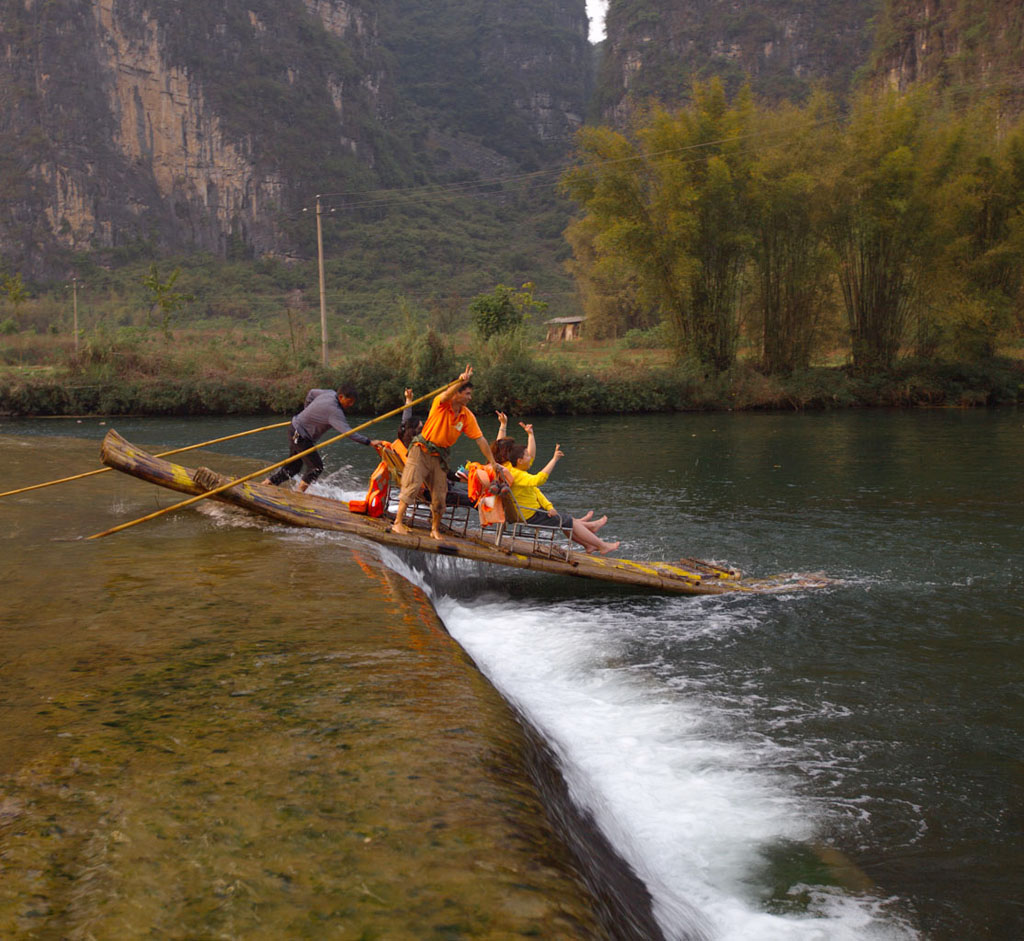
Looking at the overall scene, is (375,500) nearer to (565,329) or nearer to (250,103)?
(565,329)

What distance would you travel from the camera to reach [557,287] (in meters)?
88.6

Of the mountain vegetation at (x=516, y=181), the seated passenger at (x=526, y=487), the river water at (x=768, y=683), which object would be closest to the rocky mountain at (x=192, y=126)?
the mountain vegetation at (x=516, y=181)

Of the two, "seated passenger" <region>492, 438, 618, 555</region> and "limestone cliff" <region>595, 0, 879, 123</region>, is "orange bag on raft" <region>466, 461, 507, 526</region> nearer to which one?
"seated passenger" <region>492, 438, 618, 555</region>

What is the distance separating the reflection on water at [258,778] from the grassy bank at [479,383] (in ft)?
84.1

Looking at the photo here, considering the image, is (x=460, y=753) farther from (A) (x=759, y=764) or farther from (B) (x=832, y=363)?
(B) (x=832, y=363)

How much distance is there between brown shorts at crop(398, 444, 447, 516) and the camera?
973 cm

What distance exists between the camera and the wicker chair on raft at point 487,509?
31.2ft

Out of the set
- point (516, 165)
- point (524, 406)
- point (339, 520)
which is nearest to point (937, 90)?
point (524, 406)

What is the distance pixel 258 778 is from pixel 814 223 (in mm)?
32671

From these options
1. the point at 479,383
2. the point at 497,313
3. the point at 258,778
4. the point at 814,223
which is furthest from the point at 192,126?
the point at 258,778

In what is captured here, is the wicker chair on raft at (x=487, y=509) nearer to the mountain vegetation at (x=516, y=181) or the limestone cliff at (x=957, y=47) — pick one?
the mountain vegetation at (x=516, y=181)

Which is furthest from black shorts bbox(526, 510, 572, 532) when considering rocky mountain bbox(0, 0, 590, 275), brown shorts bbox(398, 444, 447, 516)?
rocky mountain bbox(0, 0, 590, 275)

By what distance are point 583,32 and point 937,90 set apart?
128 meters

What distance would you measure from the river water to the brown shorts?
0.72 meters
